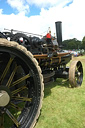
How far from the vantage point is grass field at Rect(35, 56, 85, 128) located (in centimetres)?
265

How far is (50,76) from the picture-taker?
3.84m

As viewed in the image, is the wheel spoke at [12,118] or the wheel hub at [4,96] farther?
the wheel spoke at [12,118]

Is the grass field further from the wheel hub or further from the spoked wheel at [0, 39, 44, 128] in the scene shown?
the wheel hub

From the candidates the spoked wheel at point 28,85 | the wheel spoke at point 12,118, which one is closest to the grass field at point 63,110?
the spoked wheel at point 28,85

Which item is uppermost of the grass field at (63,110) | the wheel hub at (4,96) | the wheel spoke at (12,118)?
the wheel hub at (4,96)

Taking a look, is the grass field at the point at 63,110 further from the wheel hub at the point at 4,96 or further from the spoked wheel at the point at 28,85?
the wheel hub at the point at 4,96

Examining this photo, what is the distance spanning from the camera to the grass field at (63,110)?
2652 millimetres

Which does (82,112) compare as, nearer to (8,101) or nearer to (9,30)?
(8,101)

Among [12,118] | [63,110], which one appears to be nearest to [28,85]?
[12,118]

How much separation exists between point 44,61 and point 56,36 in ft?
7.76

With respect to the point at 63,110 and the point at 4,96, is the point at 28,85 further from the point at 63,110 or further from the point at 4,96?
the point at 63,110

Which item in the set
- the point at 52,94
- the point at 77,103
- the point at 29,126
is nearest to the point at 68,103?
the point at 77,103

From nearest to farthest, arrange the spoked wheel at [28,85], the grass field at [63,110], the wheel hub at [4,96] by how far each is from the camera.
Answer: the wheel hub at [4,96] < the spoked wheel at [28,85] < the grass field at [63,110]

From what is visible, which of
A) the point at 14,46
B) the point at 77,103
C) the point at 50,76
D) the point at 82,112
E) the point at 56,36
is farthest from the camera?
the point at 56,36
